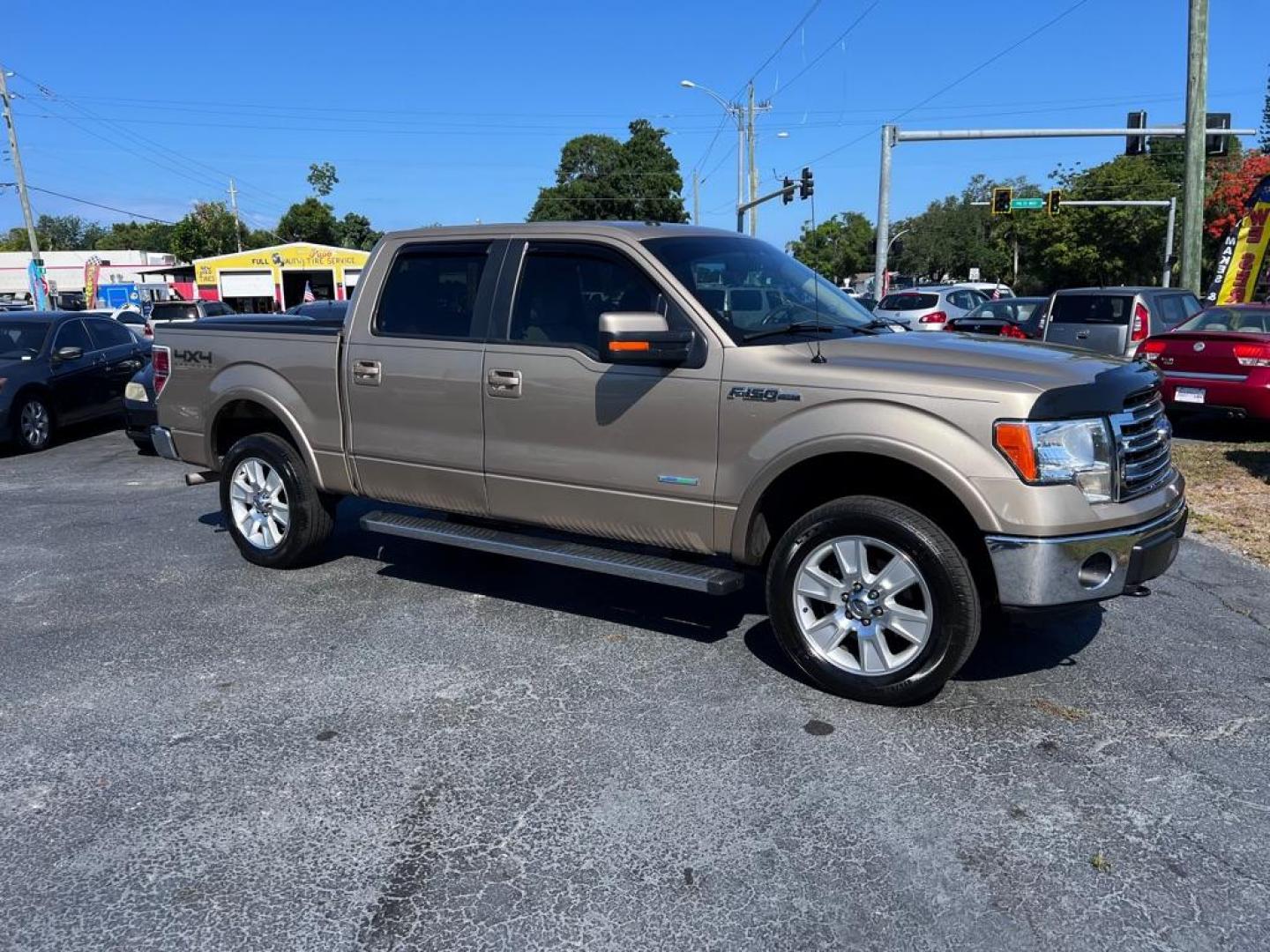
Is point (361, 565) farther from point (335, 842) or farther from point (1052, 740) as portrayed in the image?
point (1052, 740)

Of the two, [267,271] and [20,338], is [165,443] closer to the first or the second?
[20,338]

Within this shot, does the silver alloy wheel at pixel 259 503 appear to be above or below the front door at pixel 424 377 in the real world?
below

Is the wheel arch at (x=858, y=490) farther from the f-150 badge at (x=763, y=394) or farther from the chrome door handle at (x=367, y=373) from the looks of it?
the chrome door handle at (x=367, y=373)

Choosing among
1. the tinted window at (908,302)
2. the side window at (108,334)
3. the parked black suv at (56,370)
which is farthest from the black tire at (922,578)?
the tinted window at (908,302)

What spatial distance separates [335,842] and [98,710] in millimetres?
1710

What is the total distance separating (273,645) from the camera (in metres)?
5.01

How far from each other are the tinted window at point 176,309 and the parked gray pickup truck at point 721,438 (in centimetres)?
2331

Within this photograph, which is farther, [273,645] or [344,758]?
[273,645]

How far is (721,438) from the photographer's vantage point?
439cm

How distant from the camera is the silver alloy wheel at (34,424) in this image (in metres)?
11.8

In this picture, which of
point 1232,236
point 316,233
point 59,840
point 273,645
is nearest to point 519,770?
point 59,840

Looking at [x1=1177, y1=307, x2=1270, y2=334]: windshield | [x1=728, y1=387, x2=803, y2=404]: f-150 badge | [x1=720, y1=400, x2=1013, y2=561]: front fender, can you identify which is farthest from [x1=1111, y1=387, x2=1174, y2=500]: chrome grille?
[x1=1177, y1=307, x2=1270, y2=334]: windshield

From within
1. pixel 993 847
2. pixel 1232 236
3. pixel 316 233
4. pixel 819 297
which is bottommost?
pixel 993 847

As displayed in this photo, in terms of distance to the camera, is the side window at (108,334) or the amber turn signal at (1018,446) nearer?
the amber turn signal at (1018,446)
